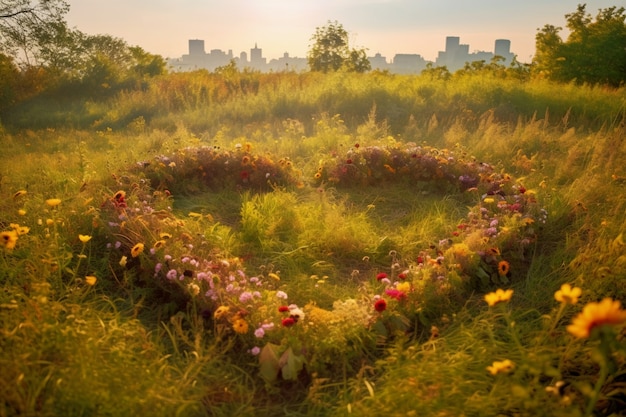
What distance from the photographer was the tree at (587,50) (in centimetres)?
1439

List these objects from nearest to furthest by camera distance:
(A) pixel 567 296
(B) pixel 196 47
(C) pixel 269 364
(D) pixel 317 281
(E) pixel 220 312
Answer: (A) pixel 567 296
(C) pixel 269 364
(E) pixel 220 312
(D) pixel 317 281
(B) pixel 196 47

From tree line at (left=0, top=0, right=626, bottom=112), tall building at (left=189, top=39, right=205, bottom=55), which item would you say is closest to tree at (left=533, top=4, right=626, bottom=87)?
tree line at (left=0, top=0, right=626, bottom=112)

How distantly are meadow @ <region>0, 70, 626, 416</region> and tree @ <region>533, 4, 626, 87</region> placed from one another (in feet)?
31.9

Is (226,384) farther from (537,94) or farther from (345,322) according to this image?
(537,94)

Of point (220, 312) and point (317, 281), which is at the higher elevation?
point (220, 312)

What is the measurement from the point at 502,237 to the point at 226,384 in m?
2.38

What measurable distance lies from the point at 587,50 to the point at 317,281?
15.9 meters

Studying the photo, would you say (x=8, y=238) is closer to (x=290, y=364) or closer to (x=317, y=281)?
(x=290, y=364)

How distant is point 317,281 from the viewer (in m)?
3.35

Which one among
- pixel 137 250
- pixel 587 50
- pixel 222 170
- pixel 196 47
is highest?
pixel 196 47

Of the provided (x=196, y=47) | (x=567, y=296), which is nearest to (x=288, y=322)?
(x=567, y=296)

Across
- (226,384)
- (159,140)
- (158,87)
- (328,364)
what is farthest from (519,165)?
(158,87)

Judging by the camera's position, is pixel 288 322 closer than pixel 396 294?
Yes

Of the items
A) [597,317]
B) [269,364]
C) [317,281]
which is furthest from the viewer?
[317,281]
